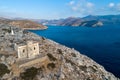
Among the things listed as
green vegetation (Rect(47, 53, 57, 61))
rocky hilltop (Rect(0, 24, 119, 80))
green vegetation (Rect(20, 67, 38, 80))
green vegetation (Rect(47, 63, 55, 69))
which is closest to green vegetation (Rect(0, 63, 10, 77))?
rocky hilltop (Rect(0, 24, 119, 80))

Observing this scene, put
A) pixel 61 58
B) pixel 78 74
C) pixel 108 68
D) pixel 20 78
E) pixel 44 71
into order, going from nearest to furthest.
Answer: pixel 20 78, pixel 44 71, pixel 78 74, pixel 61 58, pixel 108 68

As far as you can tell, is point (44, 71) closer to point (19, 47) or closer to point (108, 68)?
point (19, 47)

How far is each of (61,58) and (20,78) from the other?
52.2 feet

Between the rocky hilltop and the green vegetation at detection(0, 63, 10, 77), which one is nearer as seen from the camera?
the green vegetation at detection(0, 63, 10, 77)

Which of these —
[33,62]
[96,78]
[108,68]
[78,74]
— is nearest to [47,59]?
[33,62]

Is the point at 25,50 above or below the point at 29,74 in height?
above

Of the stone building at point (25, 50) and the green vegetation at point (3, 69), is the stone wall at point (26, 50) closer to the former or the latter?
the stone building at point (25, 50)

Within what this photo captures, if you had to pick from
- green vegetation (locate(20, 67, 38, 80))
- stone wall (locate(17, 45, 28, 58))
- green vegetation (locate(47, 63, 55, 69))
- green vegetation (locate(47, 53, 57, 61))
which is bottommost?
green vegetation (locate(20, 67, 38, 80))

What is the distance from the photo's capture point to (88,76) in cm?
5388

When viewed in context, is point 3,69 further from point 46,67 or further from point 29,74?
point 46,67

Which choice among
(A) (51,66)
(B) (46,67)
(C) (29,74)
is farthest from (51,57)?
(C) (29,74)

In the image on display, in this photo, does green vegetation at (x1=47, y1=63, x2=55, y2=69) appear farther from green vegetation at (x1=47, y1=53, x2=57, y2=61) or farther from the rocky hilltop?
green vegetation at (x1=47, y1=53, x2=57, y2=61)

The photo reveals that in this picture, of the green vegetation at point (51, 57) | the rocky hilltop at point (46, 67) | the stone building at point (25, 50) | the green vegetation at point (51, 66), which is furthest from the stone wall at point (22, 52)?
the green vegetation at point (51, 57)

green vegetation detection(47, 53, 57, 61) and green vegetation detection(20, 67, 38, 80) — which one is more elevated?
green vegetation detection(47, 53, 57, 61)
